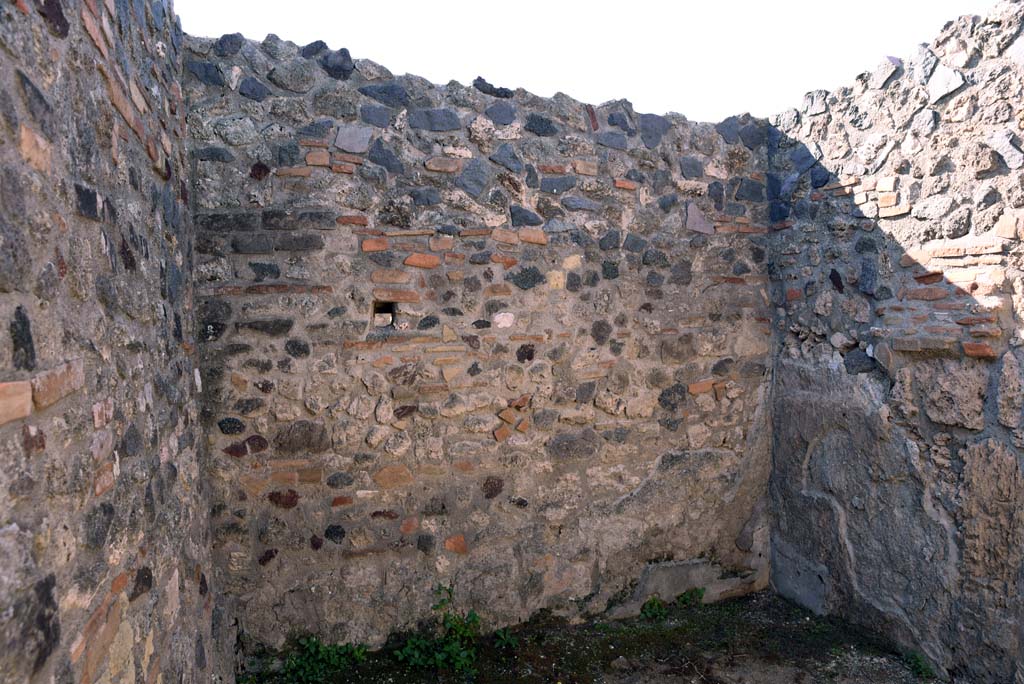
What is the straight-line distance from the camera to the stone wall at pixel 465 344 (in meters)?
2.72

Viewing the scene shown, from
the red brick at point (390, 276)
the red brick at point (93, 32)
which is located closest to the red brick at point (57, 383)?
the red brick at point (93, 32)

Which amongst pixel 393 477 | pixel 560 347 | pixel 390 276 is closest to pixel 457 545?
pixel 393 477

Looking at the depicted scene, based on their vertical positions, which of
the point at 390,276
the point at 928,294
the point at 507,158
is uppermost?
the point at 507,158

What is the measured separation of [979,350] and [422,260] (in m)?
2.24

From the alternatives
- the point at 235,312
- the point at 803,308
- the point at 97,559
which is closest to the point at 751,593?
the point at 803,308

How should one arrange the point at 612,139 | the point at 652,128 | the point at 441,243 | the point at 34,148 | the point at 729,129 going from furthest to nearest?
1. the point at 729,129
2. the point at 652,128
3. the point at 612,139
4. the point at 441,243
5. the point at 34,148

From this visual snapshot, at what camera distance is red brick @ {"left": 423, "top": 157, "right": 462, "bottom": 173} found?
9.62 feet

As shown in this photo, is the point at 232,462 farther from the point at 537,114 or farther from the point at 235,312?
the point at 537,114

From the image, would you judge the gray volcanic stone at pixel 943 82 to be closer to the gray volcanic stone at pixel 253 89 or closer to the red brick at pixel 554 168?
the red brick at pixel 554 168

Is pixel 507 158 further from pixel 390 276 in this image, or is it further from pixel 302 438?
pixel 302 438

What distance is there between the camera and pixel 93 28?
148cm

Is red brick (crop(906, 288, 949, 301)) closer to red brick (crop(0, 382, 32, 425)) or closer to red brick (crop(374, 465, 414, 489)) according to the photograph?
red brick (crop(374, 465, 414, 489))

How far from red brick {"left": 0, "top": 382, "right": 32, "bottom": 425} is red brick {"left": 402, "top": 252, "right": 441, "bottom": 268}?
189cm

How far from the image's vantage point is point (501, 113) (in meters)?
3.09
